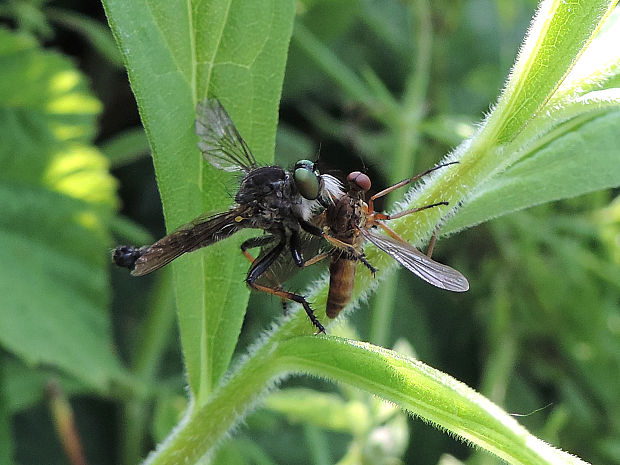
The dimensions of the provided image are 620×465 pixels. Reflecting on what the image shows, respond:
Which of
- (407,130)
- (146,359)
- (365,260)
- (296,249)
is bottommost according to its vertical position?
(146,359)

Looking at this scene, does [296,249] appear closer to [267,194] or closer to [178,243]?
[267,194]

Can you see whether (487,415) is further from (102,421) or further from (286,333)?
(102,421)

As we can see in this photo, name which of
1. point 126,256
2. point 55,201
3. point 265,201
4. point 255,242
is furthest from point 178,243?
point 55,201

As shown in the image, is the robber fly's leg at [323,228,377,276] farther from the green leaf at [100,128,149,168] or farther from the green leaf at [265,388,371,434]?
the green leaf at [100,128,149,168]

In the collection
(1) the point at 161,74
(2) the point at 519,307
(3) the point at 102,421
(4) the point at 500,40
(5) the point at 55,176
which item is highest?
(1) the point at 161,74

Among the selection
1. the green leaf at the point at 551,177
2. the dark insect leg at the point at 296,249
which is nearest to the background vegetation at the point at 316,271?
the dark insect leg at the point at 296,249

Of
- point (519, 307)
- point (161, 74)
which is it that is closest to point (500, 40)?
point (519, 307)

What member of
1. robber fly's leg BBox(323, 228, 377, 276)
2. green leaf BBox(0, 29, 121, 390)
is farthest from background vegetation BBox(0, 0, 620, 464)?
robber fly's leg BBox(323, 228, 377, 276)
